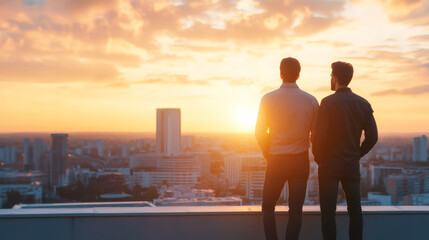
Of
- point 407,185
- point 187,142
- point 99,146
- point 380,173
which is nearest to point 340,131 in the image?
point 407,185

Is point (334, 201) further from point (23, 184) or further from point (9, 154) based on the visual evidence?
point (9, 154)

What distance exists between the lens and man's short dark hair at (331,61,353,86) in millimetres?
3486

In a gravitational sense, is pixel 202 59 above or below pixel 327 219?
above

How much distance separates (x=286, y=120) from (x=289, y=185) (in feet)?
1.49

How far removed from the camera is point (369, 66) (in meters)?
15.4

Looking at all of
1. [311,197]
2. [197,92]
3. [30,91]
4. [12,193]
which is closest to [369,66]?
[311,197]

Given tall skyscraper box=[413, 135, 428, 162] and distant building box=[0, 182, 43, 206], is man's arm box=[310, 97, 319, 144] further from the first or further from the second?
distant building box=[0, 182, 43, 206]

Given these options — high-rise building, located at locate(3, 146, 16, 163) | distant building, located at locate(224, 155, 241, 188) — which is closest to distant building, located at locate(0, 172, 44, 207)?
high-rise building, located at locate(3, 146, 16, 163)

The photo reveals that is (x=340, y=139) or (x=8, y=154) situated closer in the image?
(x=340, y=139)

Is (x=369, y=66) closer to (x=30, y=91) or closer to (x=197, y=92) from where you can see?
(x=197, y=92)

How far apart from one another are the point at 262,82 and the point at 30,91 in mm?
24473

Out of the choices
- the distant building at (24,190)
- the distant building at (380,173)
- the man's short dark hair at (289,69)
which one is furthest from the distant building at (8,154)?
the man's short dark hair at (289,69)

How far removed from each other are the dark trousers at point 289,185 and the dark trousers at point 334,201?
0.46 feet

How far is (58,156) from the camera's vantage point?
37.5 meters
